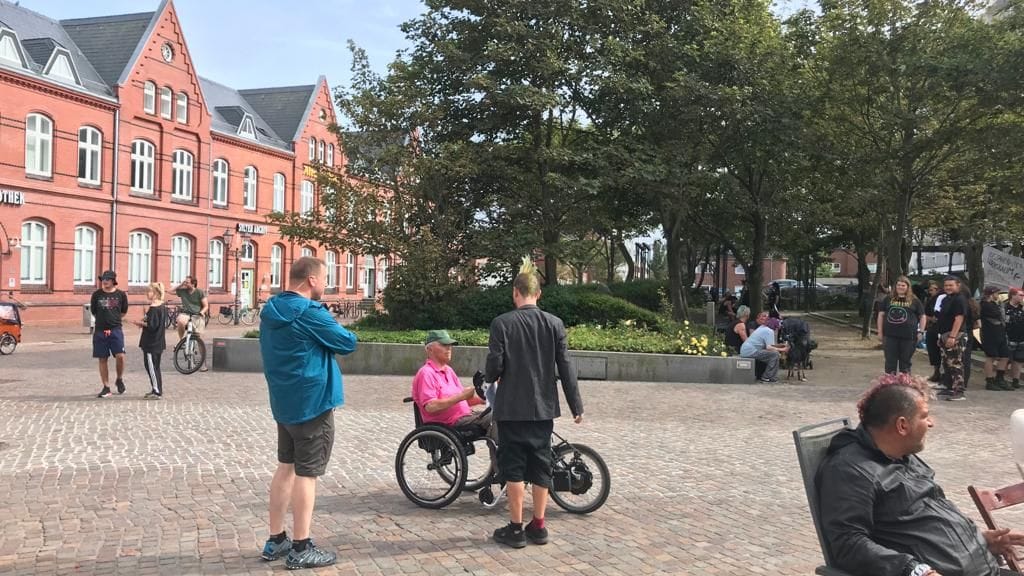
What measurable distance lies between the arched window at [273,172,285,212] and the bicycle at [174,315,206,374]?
29.9 metres

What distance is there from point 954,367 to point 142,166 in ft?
106

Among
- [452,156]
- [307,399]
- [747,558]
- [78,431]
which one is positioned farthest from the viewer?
[452,156]

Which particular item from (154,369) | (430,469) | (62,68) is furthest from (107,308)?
(62,68)

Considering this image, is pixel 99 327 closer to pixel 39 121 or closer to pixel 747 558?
pixel 747 558

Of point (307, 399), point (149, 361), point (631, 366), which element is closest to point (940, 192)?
point (631, 366)

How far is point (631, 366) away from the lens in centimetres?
1352

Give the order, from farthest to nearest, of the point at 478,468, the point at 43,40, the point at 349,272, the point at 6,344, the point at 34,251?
1. the point at 349,272
2. the point at 43,40
3. the point at 34,251
4. the point at 6,344
5. the point at 478,468

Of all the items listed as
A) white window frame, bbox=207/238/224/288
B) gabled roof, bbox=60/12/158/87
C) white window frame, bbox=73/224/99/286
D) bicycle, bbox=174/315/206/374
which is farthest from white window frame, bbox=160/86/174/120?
bicycle, bbox=174/315/206/374

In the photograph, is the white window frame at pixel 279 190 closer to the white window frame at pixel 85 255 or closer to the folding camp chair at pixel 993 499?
the white window frame at pixel 85 255

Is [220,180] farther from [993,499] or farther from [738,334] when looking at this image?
[993,499]

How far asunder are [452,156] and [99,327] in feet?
27.9

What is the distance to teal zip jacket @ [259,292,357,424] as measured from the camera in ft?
14.1

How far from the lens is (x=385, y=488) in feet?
20.1

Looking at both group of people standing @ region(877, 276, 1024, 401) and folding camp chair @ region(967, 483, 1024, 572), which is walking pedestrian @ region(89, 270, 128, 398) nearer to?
folding camp chair @ region(967, 483, 1024, 572)
